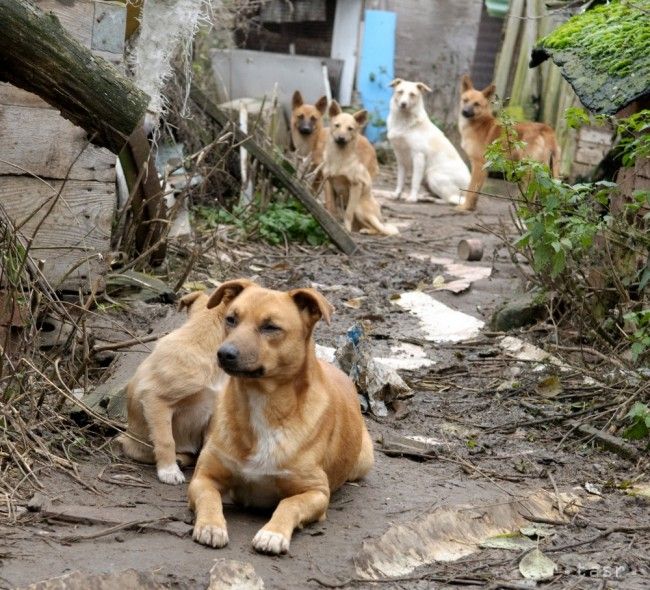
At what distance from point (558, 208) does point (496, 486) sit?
2065 millimetres

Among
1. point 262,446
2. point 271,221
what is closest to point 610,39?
point 262,446

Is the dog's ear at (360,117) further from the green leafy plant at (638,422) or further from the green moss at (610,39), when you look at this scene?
the green leafy plant at (638,422)

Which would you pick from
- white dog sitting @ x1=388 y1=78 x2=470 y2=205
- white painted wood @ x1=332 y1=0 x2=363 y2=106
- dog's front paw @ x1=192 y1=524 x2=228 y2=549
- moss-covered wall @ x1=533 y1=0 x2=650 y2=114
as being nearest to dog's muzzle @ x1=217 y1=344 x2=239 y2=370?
dog's front paw @ x1=192 y1=524 x2=228 y2=549

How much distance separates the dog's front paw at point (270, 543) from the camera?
13.6 ft

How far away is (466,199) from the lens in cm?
1598

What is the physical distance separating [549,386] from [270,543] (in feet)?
10.6

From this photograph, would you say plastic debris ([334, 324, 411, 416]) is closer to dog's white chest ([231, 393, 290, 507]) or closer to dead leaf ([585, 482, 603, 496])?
dead leaf ([585, 482, 603, 496])

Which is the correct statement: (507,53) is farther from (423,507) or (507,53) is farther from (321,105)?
(423,507)

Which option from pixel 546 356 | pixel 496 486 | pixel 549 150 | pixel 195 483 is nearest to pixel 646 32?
pixel 546 356

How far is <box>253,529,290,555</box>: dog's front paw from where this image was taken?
4.16 meters

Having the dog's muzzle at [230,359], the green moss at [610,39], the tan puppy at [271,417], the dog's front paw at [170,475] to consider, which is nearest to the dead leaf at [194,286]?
the green moss at [610,39]

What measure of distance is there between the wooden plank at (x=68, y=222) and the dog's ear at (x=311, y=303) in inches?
98.8

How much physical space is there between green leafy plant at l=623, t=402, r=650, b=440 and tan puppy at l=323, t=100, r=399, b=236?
772 centimetres

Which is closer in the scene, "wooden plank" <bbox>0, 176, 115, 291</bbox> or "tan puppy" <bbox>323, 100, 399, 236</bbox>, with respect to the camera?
"wooden plank" <bbox>0, 176, 115, 291</bbox>
